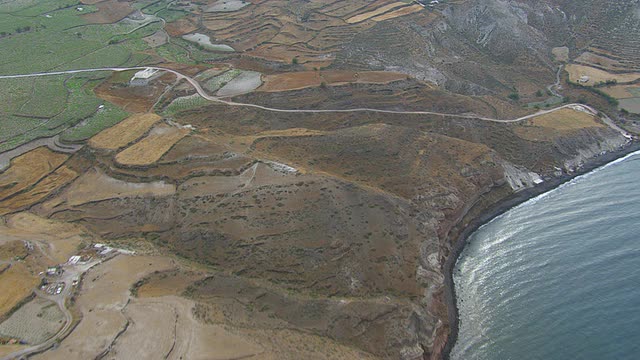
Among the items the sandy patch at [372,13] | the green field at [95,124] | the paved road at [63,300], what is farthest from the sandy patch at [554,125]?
the green field at [95,124]

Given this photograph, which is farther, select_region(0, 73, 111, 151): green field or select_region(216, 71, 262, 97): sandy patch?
select_region(216, 71, 262, 97): sandy patch

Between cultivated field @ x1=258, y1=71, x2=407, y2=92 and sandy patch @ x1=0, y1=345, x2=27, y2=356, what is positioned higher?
cultivated field @ x1=258, y1=71, x2=407, y2=92

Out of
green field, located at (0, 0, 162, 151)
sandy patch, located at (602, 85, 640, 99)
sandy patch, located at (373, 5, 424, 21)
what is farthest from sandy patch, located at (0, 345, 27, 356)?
sandy patch, located at (602, 85, 640, 99)

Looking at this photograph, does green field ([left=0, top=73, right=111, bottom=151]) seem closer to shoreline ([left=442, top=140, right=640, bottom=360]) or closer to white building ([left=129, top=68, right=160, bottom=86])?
white building ([left=129, top=68, right=160, bottom=86])

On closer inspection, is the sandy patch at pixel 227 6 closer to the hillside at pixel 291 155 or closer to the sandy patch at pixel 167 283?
the hillside at pixel 291 155

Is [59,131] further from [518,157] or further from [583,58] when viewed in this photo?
[583,58]

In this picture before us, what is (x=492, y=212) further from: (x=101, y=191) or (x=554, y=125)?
(x=101, y=191)
